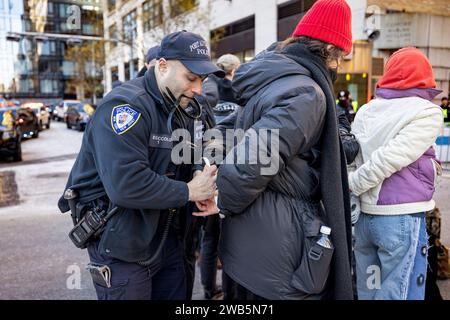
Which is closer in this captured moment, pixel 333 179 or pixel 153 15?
pixel 333 179

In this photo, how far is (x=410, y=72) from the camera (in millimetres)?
2467

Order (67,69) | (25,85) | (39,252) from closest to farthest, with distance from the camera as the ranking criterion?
1. (39,252)
2. (25,85)
3. (67,69)

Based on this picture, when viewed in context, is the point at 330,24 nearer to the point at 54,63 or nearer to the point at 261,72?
the point at 261,72

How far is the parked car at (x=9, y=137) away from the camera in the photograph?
11.1 meters

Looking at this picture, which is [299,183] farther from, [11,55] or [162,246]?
[11,55]

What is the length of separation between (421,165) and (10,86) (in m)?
62.9

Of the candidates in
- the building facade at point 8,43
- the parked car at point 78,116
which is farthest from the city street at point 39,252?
the building facade at point 8,43

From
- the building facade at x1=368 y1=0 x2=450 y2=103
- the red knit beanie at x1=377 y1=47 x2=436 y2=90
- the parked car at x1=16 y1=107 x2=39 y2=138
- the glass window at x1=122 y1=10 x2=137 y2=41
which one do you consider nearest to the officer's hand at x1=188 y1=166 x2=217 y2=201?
the red knit beanie at x1=377 y1=47 x2=436 y2=90

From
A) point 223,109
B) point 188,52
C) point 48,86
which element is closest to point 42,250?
point 223,109

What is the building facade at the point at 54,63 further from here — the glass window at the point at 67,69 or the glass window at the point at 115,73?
the glass window at the point at 115,73

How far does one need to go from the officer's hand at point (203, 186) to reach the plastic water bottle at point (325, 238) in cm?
56

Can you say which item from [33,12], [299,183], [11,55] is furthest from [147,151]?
[11,55]

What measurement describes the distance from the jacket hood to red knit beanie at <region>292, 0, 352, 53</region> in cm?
18

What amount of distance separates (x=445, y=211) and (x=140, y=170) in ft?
16.8
